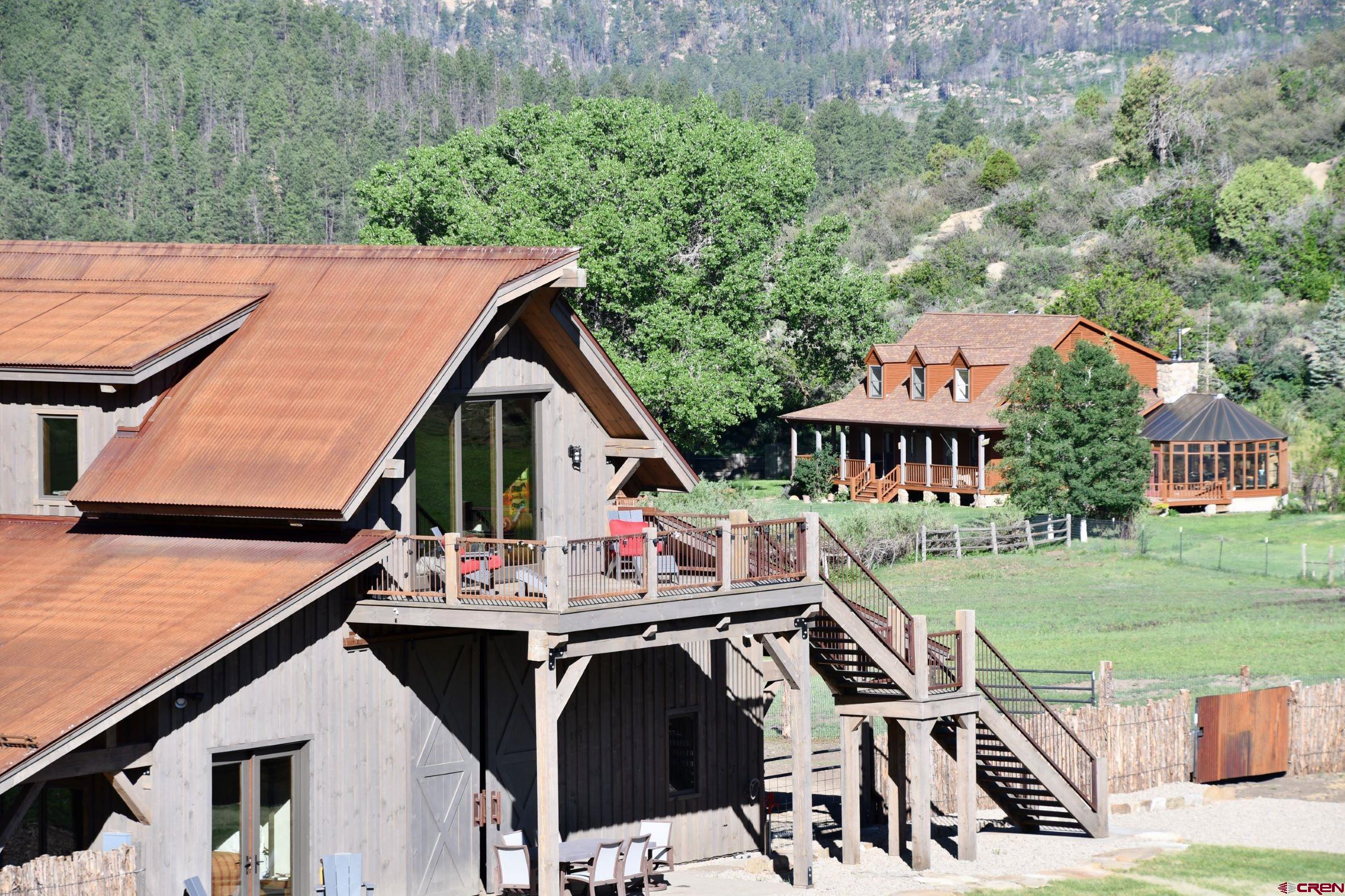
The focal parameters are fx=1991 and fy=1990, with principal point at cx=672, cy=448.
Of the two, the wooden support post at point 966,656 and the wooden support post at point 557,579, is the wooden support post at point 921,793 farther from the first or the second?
the wooden support post at point 557,579

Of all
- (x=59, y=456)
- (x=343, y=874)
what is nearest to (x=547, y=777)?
(x=343, y=874)

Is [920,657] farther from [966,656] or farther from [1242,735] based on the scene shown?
[1242,735]

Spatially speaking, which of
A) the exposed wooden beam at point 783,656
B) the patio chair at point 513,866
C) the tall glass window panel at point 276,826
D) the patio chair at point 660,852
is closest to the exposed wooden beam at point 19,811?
the tall glass window panel at point 276,826

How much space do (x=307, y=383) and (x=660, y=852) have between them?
703 cm

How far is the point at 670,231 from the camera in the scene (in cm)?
6688

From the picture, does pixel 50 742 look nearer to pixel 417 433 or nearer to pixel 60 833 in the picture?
pixel 60 833

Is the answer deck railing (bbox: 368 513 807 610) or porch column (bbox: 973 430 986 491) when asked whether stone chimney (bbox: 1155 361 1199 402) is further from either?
deck railing (bbox: 368 513 807 610)

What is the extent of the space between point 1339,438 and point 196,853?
53.4 m

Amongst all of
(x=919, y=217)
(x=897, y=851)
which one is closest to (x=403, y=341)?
(x=897, y=851)

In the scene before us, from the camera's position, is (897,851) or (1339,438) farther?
(1339,438)

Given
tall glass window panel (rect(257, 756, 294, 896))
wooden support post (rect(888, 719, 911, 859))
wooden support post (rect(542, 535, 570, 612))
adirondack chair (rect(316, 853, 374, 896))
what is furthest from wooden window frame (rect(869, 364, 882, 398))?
adirondack chair (rect(316, 853, 374, 896))

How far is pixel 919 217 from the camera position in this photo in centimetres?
13025

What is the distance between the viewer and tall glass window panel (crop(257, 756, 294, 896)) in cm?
2134

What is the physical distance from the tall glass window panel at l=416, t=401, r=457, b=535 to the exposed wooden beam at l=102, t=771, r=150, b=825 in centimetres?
469
